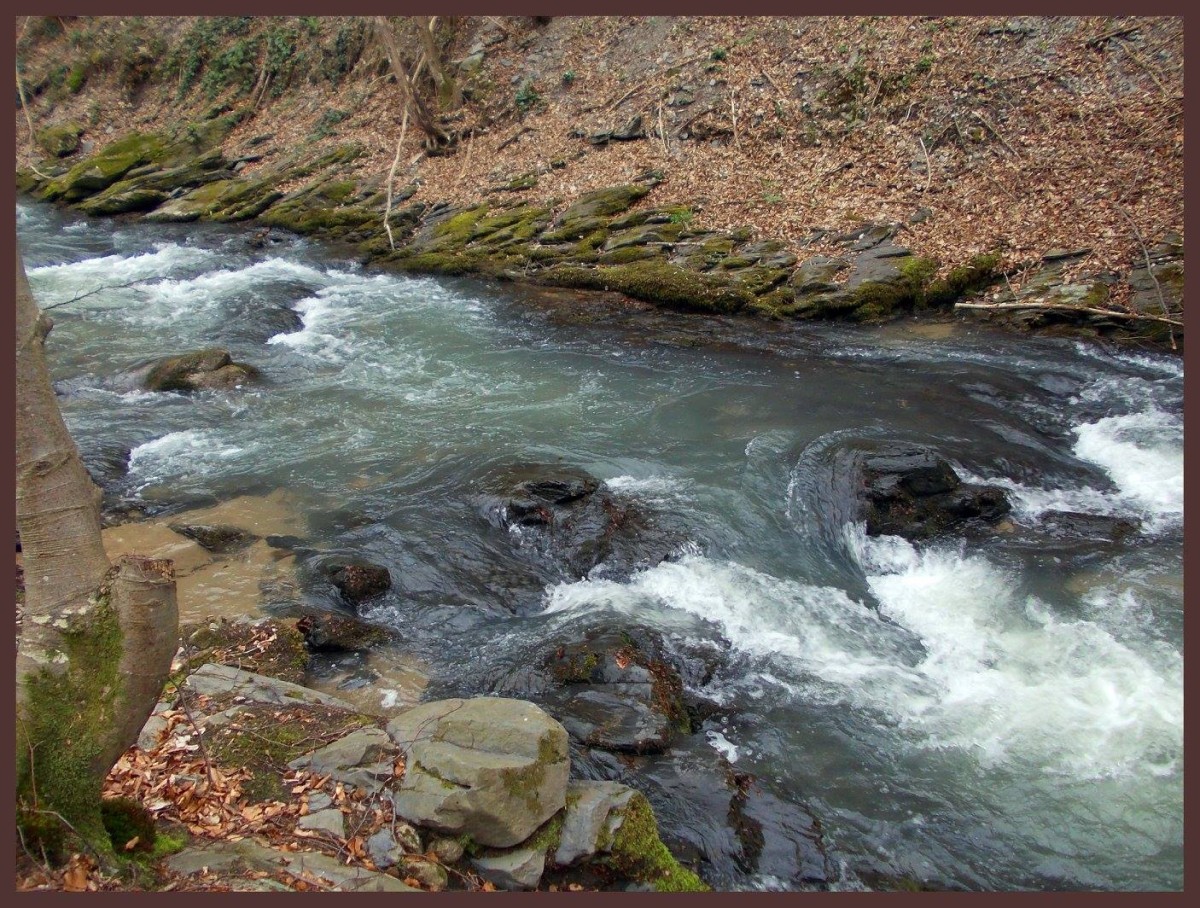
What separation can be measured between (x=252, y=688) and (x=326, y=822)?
1717 mm

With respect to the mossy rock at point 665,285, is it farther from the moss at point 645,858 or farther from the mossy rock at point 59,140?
the mossy rock at point 59,140

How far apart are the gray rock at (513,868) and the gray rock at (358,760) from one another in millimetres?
736

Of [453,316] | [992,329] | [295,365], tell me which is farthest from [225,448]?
[992,329]

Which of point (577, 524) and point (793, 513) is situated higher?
point (577, 524)

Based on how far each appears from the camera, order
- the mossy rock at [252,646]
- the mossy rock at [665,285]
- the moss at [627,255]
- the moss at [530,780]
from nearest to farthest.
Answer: the moss at [530,780] < the mossy rock at [252,646] < the mossy rock at [665,285] < the moss at [627,255]

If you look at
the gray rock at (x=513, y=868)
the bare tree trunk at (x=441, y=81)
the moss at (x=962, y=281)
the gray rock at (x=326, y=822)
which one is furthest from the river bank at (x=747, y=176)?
the gray rock at (x=326, y=822)

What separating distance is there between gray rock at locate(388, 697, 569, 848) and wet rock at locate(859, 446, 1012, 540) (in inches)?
197

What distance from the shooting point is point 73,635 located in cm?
350

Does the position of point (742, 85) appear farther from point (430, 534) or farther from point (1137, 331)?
point (430, 534)

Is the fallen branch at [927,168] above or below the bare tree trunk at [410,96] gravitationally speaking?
below

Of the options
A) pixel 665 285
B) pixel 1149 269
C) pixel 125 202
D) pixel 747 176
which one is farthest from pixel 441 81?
pixel 1149 269

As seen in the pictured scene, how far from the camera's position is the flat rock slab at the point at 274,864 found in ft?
12.2

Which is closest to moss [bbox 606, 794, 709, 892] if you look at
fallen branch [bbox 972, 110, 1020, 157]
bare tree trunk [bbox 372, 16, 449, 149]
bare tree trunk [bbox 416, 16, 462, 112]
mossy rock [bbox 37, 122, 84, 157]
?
fallen branch [bbox 972, 110, 1020, 157]

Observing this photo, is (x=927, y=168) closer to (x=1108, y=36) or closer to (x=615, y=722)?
(x=1108, y=36)
